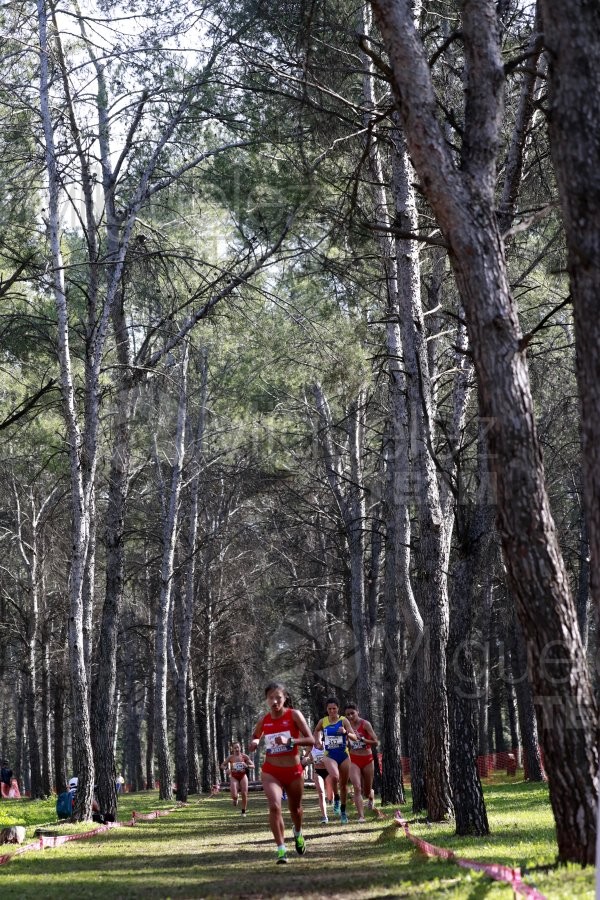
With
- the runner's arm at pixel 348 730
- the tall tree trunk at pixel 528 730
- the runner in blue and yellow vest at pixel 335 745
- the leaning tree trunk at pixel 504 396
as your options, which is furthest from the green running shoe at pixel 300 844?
the tall tree trunk at pixel 528 730

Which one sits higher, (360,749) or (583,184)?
(583,184)

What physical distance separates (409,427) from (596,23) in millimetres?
9301

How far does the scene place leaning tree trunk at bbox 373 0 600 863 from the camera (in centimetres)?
651

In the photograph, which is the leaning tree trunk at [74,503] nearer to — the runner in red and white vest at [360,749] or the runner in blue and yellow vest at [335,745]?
the runner in blue and yellow vest at [335,745]

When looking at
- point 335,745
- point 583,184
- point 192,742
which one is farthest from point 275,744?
point 192,742

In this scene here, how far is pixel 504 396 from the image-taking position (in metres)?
6.77

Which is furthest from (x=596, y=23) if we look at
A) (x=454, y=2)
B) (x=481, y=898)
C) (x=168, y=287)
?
(x=168, y=287)

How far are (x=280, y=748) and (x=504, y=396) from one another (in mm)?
4965

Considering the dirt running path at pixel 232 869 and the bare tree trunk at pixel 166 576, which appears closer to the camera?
the dirt running path at pixel 232 869

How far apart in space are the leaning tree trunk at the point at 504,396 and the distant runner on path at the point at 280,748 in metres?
4.11

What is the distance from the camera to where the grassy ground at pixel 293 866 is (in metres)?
6.76

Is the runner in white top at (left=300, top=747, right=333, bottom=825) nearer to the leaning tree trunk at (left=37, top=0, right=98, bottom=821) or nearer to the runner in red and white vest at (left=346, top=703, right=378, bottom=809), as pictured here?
the runner in red and white vest at (left=346, top=703, right=378, bottom=809)

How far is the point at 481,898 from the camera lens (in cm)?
562

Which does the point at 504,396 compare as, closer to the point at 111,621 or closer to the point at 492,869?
the point at 492,869
